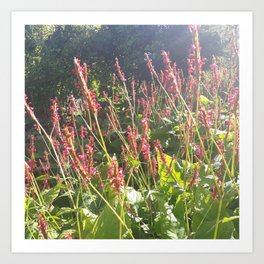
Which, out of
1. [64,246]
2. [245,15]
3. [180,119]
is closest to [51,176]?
[64,246]

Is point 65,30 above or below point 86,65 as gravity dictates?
above

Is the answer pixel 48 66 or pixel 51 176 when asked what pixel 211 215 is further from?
pixel 48 66

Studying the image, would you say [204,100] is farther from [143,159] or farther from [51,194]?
[51,194]

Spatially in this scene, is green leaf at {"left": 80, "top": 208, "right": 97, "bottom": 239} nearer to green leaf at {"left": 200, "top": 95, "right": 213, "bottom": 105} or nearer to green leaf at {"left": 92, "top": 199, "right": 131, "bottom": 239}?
green leaf at {"left": 92, "top": 199, "right": 131, "bottom": 239}

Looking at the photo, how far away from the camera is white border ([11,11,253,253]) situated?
185 cm

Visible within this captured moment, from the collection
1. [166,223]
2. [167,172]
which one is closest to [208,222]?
[166,223]

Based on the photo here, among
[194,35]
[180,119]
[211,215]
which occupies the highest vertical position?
A: [194,35]

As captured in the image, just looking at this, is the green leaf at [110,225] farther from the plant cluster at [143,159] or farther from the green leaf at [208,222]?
the green leaf at [208,222]

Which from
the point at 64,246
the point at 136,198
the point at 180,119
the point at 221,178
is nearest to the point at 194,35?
the point at 180,119

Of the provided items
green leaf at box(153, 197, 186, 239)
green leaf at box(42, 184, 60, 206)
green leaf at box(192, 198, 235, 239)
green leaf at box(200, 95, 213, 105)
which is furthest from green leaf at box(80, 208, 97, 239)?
green leaf at box(200, 95, 213, 105)

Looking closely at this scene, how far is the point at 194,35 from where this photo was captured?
A: 1.85 metres

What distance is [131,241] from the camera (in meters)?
1.85

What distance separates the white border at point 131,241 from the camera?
1.85 meters
